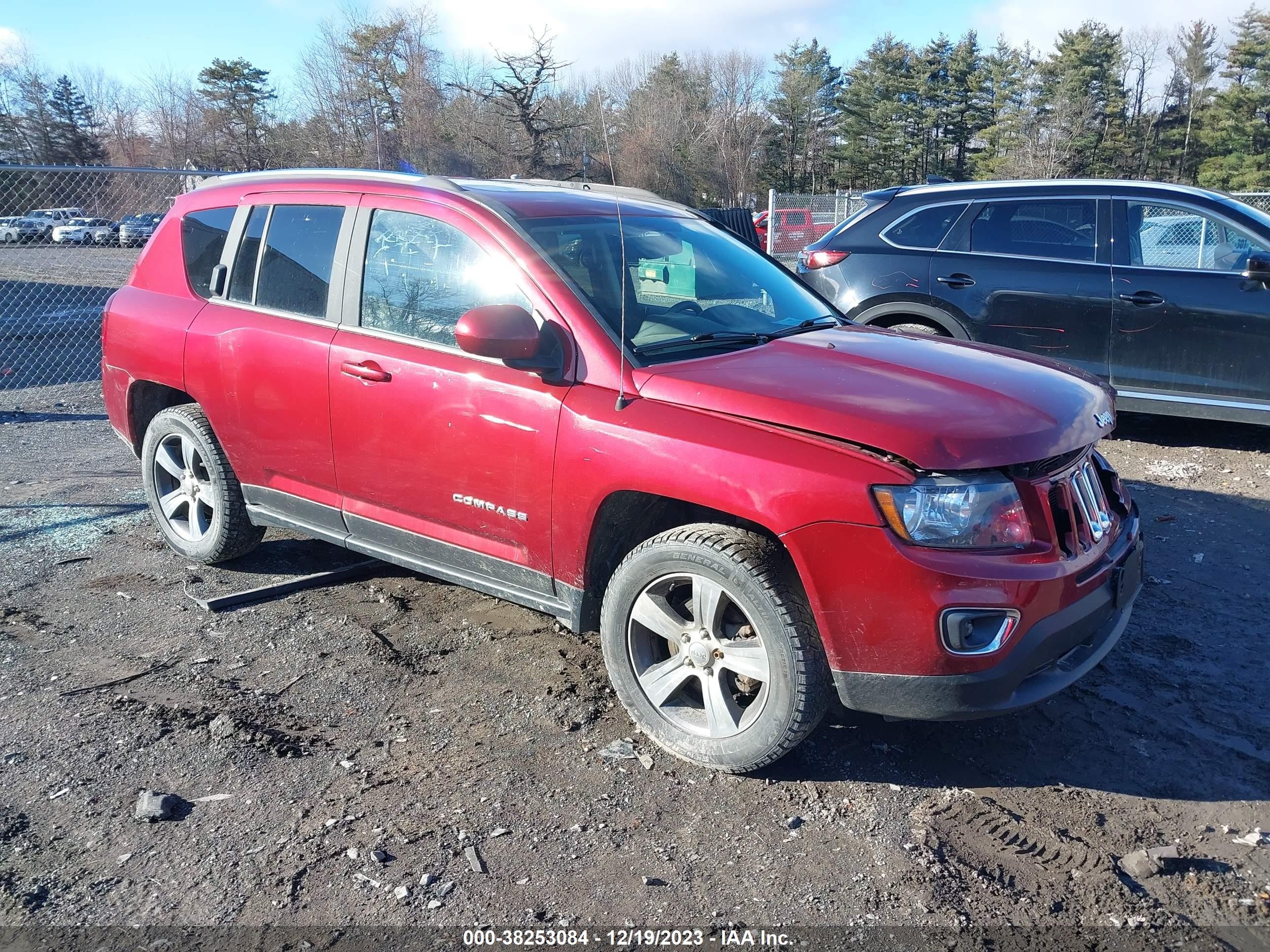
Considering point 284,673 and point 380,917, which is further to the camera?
point 284,673

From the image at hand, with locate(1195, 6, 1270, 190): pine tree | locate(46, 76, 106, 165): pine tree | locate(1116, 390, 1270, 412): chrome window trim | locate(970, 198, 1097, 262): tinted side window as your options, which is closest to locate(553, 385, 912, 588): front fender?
locate(1116, 390, 1270, 412): chrome window trim

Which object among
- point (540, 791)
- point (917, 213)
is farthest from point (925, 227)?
point (540, 791)

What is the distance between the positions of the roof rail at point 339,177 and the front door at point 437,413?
0.12 meters

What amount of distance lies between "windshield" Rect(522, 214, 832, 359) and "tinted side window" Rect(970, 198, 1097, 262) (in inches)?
135

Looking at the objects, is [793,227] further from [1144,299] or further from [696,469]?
[696,469]

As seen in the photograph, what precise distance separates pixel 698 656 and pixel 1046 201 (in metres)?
5.52

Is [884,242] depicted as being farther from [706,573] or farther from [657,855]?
[657,855]

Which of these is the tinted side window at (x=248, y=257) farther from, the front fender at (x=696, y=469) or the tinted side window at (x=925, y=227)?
the tinted side window at (x=925, y=227)

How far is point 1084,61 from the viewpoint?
180ft

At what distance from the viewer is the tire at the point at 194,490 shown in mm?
4727

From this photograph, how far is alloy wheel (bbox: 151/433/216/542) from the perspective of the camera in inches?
193

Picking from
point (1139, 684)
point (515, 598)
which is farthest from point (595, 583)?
point (1139, 684)

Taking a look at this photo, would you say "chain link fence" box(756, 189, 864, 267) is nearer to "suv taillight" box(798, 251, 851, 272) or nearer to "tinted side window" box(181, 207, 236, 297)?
"suv taillight" box(798, 251, 851, 272)

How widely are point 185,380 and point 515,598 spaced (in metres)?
2.16
